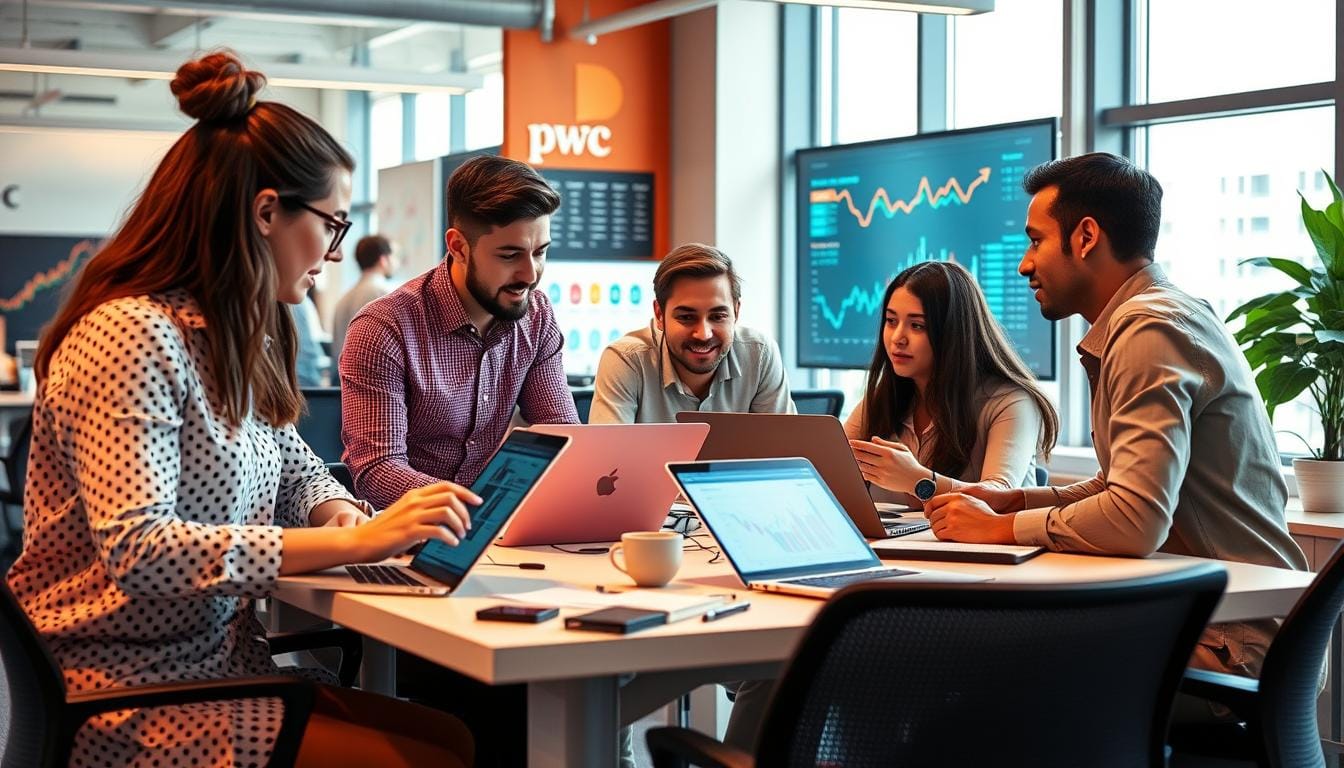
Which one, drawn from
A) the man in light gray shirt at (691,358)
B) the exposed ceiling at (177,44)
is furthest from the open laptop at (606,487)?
the exposed ceiling at (177,44)

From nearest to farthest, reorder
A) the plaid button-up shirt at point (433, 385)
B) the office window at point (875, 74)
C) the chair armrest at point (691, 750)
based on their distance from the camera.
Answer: the chair armrest at point (691, 750)
the plaid button-up shirt at point (433, 385)
the office window at point (875, 74)

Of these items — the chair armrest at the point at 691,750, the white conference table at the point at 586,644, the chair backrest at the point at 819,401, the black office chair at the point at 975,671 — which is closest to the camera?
the black office chair at the point at 975,671

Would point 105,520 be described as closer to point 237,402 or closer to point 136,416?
point 136,416

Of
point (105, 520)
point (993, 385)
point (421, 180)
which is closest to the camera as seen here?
point (105, 520)

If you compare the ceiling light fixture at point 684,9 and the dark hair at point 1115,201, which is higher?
the ceiling light fixture at point 684,9

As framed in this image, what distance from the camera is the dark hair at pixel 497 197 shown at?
9.85 ft

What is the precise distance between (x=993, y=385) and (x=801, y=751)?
6.43 ft

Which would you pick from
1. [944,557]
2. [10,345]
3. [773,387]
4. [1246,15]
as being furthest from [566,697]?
[10,345]

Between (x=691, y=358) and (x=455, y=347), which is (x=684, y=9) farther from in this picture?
(x=455, y=347)

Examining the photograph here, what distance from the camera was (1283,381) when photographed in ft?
12.4

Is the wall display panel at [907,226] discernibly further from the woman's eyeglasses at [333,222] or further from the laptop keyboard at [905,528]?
the woman's eyeglasses at [333,222]

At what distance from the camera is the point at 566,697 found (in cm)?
164

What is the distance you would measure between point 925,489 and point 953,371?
51 centimetres

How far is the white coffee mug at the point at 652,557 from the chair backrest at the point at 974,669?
0.61 metres
